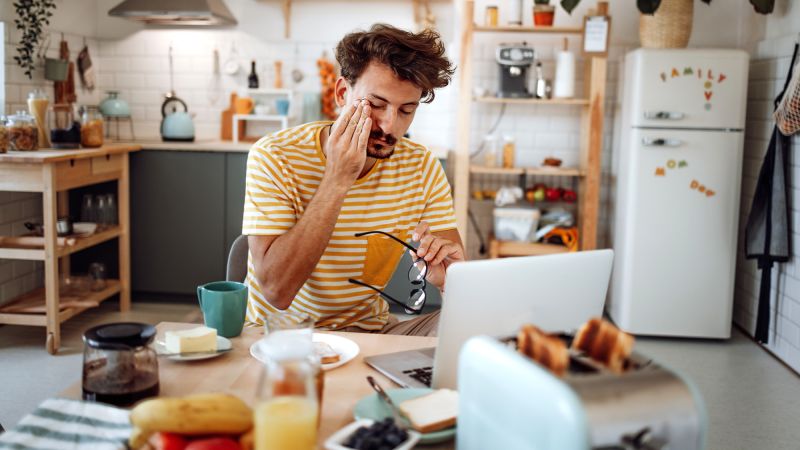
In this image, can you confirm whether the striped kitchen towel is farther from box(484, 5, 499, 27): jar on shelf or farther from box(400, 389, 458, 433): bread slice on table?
box(484, 5, 499, 27): jar on shelf

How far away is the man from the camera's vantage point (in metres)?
1.81

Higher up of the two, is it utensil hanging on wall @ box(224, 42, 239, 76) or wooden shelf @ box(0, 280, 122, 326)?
utensil hanging on wall @ box(224, 42, 239, 76)

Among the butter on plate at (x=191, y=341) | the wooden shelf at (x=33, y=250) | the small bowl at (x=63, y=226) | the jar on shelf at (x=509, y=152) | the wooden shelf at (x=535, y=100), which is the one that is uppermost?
the wooden shelf at (x=535, y=100)

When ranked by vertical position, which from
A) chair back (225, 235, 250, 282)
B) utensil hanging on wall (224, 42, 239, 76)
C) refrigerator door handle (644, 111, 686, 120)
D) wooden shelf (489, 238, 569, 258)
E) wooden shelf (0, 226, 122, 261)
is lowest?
wooden shelf (489, 238, 569, 258)

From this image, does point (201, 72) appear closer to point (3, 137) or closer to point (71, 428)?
point (3, 137)

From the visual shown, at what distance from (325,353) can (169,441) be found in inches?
18.4

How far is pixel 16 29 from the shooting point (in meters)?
3.82

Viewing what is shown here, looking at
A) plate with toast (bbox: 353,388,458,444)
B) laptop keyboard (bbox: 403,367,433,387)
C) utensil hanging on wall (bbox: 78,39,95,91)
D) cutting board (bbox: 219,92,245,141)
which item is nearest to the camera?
plate with toast (bbox: 353,388,458,444)

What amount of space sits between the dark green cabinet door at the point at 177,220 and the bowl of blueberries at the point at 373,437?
10.8 feet

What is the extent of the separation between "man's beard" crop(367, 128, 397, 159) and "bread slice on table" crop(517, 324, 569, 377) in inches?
40.1

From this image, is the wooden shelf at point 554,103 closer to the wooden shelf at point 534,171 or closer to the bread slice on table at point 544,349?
the wooden shelf at point 534,171

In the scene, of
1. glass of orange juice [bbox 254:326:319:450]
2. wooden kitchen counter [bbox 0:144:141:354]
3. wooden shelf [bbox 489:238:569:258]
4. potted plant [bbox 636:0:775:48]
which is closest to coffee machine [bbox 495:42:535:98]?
potted plant [bbox 636:0:775:48]

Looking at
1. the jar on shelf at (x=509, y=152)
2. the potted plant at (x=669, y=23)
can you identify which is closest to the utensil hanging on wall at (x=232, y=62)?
the jar on shelf at (x=509, y=152)

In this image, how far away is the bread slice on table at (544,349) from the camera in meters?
0.89
